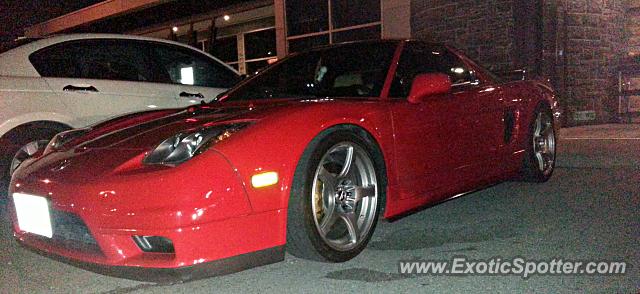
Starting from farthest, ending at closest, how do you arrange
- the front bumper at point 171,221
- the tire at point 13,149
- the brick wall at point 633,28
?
the brick wall at point 633,28 → the tire at point 13,149 → the front bumper at point 171,221

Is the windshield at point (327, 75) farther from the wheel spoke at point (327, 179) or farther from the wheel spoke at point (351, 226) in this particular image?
the wheel spoke at point (351, 226)

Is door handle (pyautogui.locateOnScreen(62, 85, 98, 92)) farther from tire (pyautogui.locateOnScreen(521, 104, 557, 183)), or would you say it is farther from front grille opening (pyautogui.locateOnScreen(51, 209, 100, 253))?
tire (pyautogui.locateOnScreen(521, 104, 557, 183))

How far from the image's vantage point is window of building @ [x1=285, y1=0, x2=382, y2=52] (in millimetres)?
12766

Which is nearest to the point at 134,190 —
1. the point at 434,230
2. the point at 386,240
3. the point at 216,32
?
the point at 386,240

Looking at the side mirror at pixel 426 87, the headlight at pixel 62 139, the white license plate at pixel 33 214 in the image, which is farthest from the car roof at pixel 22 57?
the side mirror at pixel 426 87

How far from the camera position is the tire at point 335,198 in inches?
119

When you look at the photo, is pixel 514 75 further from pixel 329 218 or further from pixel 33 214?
pixel 33 214

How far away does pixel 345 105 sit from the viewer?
135 inches

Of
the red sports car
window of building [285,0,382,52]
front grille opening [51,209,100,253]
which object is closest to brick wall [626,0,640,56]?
window of building [285,0,382,52]

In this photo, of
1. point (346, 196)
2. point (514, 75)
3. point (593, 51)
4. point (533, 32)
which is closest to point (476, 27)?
point (533, 32)

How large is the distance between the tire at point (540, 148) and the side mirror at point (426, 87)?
1.61m

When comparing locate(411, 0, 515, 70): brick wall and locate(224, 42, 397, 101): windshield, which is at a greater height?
locate(411, 0, 515, 70): brick wall

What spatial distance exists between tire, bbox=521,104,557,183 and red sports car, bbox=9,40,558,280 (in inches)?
25.0

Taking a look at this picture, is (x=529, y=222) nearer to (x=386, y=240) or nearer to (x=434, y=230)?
(x=434, y=230)
